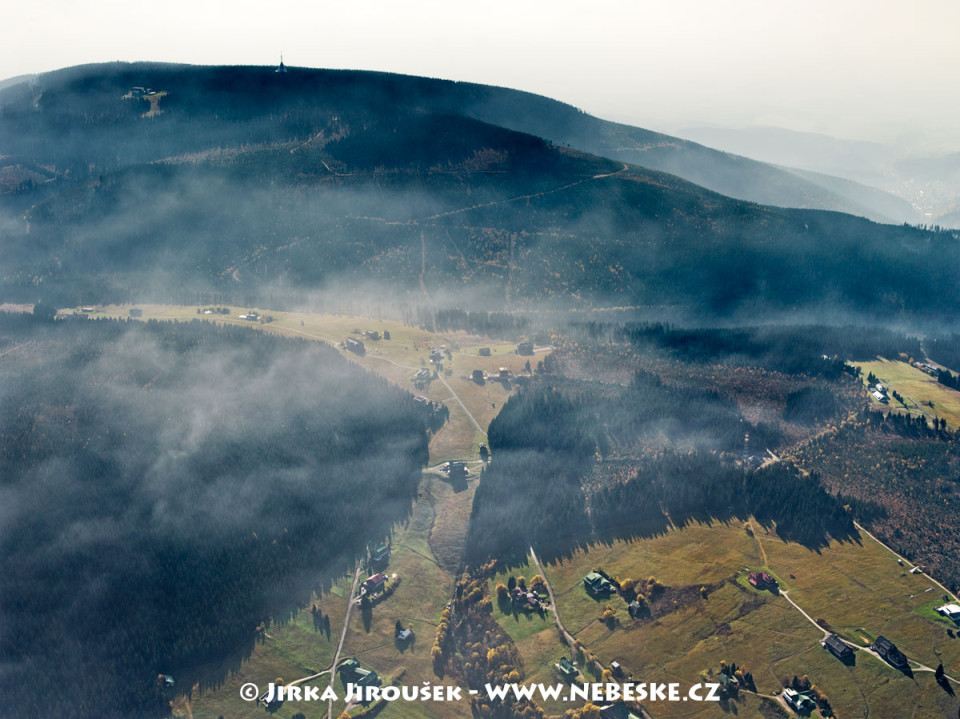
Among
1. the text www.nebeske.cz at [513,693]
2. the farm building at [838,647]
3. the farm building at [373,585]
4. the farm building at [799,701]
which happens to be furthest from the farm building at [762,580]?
the farm building at [373,585]

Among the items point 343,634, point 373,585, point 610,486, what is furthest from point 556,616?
point 610,486

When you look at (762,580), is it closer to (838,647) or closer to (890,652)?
(838,647)

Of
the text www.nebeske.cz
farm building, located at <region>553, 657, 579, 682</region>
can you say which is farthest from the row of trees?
the text www.nebeske.cz

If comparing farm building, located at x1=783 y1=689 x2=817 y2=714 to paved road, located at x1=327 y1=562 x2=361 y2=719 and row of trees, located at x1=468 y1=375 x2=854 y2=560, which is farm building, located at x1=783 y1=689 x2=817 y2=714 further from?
paved road, located at x1=327 y1=562 x2=361 y2=719

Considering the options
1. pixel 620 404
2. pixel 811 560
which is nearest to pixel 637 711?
pixel 811 560

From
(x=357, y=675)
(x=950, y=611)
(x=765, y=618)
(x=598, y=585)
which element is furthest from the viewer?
(x=598, y=585)

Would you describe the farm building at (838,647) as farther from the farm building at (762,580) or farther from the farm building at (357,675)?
the farm building at (357,675)

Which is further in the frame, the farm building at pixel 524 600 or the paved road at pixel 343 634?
the farm building at pixel 524 600
